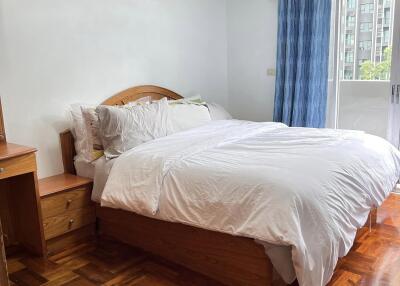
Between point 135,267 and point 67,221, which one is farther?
point 67,221

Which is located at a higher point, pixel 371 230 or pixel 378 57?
pixel 378 57

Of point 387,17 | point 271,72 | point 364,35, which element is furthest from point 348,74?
point 271,72

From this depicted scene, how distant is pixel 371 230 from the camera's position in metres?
2.98

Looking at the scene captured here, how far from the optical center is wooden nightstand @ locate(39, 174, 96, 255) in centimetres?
266

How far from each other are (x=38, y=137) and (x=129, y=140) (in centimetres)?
72

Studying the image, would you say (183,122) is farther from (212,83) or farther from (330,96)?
(330,96)

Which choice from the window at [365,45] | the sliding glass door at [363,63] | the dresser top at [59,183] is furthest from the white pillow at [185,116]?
the window at [365,45]

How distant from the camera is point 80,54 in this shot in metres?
3.16

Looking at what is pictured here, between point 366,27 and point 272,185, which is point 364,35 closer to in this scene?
point 366,27

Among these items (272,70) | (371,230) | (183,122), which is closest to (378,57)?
(272,70)

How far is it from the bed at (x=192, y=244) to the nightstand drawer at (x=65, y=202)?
0.44 feet

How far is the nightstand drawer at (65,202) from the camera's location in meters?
2.63

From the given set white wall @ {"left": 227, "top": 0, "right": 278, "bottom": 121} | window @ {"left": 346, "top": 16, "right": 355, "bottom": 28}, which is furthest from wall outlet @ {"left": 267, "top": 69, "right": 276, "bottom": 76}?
window @ {"left": 346, "top": 16, "right": 355, "bottom": 28}

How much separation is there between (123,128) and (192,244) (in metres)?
1.03
